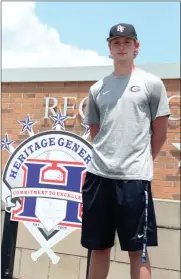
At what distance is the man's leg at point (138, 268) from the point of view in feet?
6.70

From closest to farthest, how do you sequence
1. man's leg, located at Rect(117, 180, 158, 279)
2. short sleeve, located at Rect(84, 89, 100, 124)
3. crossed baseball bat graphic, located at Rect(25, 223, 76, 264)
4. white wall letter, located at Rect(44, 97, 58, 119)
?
man's leg, located at Rect(117, 180, 158, 279), short sleeve, located at Rect(84, 89, 100, 124), crossed baseball bat graphic, located at Rect(25, 223, 76, 264), white wall letter, located at Rect(44, 97, 58, 119)

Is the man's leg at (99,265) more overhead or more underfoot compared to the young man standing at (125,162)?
more underfoot

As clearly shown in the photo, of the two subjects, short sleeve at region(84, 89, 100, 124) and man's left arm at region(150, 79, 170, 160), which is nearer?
man's left arm at region(150, 79, 170, 160)

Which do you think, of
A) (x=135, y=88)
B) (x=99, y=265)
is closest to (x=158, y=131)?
(x=135, y=88)

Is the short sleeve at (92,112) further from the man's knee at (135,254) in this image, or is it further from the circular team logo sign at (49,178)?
the circular team logo sign at (49,178)

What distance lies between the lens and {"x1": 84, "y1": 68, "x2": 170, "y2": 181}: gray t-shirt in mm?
2078

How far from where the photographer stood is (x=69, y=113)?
3625 mm

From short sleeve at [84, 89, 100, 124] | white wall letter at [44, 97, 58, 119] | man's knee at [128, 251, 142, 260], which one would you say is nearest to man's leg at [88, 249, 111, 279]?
man's knee at [128, 251, 142, 260]

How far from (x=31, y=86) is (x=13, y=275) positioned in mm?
1890

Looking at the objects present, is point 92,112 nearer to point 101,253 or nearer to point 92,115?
point 92,115

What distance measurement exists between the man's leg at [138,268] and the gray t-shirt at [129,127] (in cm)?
44

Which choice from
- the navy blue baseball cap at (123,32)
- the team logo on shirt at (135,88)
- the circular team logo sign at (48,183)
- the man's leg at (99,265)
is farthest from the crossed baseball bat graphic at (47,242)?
the navy blue baseball cap at (123,32)

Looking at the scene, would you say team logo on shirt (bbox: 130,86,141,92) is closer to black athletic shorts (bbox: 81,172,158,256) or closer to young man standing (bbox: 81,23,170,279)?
young man standing (bbox: 81,23,170,279)

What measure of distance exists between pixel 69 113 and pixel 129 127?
1592mm
